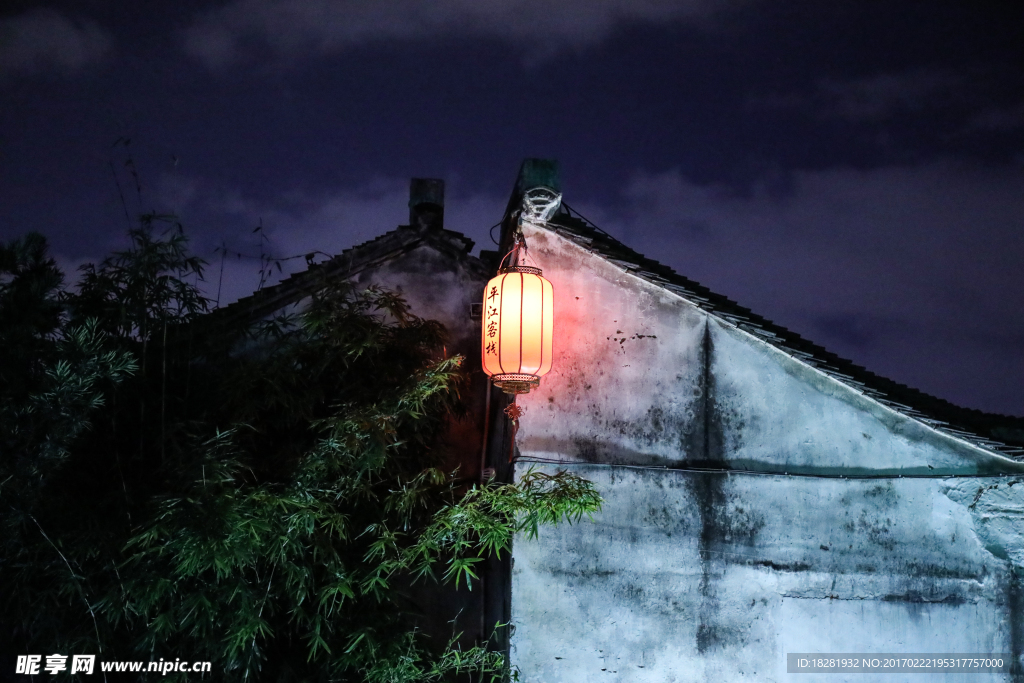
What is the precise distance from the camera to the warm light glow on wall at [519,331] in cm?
585

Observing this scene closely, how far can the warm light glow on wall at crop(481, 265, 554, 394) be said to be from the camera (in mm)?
5852

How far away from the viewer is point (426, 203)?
8.15 metres

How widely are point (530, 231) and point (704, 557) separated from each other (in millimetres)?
3089

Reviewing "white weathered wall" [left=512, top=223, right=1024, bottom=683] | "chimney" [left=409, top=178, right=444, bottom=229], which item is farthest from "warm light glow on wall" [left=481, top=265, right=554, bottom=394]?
"chimney" [left=409, top=178, right=444, bottom=229]

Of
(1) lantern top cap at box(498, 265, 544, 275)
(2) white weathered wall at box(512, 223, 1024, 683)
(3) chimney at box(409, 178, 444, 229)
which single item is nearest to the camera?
(2) white weathered wall at box(512, 223, 1024, 683)

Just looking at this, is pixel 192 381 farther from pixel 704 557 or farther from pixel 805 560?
pixel 805 560

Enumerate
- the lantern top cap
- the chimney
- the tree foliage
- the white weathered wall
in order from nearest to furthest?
the tree foliage, the white weathered wall, the lantern top cap, the chimney

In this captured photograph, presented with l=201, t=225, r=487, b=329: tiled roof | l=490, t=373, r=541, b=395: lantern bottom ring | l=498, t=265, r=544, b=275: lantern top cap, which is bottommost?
l=490, t=373, r=541, b=395: lantern bottom ring

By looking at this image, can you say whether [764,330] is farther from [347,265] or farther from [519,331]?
[347,265]

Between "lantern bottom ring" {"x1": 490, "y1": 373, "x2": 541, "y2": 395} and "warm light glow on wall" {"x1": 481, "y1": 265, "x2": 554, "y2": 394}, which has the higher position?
"warm light glow on wall" {"x1": 481, "y1": 265, "x2": 554, "y2": 394}

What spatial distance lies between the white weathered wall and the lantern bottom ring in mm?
442

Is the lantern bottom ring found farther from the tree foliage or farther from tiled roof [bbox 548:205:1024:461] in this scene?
tiled roof [bbox 548:205:1024:461]

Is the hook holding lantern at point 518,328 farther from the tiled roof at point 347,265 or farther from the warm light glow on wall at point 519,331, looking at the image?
the tiled roof at point 347,265

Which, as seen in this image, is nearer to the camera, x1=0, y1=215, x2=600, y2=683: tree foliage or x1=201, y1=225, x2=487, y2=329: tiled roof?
x1=0, y1=215, x2=600, y2=683: tree foliage
